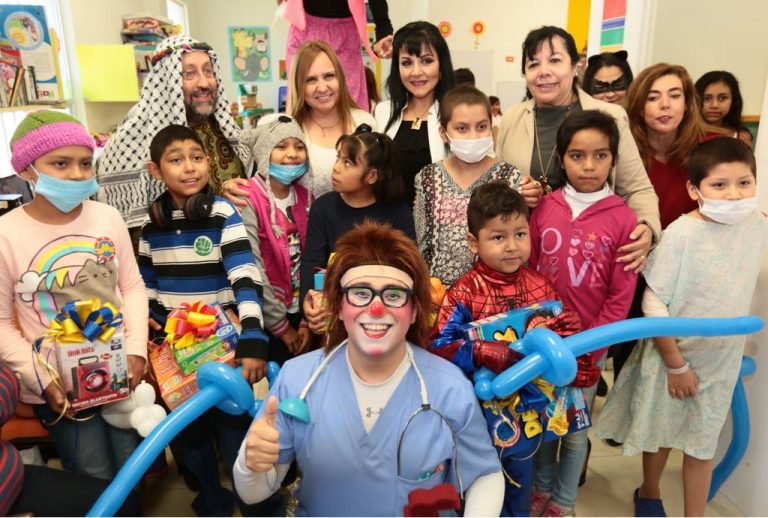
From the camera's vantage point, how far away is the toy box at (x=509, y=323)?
180cm

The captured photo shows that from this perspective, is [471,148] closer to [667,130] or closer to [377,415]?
[667,130]

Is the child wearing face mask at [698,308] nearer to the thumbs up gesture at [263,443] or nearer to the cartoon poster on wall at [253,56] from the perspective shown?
the thumbs up gesture at [263,443]

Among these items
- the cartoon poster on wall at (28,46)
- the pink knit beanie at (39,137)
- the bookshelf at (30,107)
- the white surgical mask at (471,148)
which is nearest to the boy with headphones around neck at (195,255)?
the pink knit beanie at (39,137)

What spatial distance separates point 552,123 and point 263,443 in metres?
1.85

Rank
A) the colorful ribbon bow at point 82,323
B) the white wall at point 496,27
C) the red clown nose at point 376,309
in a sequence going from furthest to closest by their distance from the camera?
the white wall at point 496,27
the colorful ribbon bow at point 82,323
the red clown nose at point 376,309

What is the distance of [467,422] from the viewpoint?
1565 mm

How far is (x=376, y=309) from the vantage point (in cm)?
148

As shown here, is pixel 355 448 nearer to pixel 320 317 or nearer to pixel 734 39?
pixel 320 317

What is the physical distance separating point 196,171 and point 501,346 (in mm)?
1313

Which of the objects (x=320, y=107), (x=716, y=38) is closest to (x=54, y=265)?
(x=320, y=107)

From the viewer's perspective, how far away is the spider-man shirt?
191 centimetres

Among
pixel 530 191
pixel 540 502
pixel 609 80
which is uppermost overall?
pixel 609 80

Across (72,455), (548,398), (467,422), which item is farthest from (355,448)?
(72,455)

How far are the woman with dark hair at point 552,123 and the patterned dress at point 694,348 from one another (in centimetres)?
20
